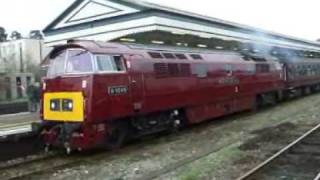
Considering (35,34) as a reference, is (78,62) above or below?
below

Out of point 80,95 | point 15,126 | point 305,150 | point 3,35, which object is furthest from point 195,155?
point 3,35

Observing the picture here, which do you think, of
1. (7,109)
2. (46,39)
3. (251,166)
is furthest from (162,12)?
(251,166)

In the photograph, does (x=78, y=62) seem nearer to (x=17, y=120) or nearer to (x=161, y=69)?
(x=161, y=69)

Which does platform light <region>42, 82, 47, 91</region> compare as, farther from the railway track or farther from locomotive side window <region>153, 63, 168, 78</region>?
the railway track

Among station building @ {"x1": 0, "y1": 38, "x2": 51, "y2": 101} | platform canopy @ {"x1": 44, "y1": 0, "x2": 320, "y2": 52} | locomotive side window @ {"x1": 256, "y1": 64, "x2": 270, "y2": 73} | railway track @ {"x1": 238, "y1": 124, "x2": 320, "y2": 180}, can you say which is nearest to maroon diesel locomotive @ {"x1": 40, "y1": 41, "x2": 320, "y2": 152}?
railway track @ {"x1": 238, "y1": 124, "x2": 320, "y2": 180}

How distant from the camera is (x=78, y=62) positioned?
41.9 feet

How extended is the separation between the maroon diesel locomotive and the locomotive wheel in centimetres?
3

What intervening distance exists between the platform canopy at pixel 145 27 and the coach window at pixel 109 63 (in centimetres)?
873

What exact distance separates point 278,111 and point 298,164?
1285 cm

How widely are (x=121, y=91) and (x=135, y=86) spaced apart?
25.8 inches

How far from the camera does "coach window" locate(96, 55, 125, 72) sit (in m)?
12.6

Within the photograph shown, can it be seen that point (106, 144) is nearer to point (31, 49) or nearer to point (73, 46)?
point (73, 46)

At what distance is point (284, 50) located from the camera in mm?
33500

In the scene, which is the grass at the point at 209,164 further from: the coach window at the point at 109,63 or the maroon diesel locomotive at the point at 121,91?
the coach window at the point at 109,63
